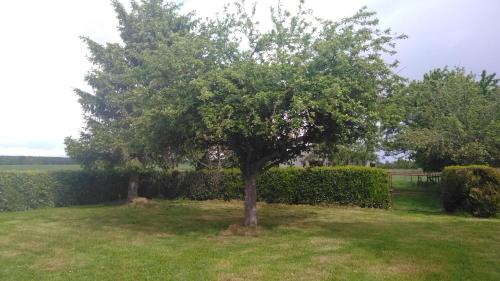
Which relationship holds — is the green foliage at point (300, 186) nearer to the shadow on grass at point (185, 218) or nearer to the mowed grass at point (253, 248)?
the shadow on grass at point (185, 218)

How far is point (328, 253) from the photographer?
8891mm

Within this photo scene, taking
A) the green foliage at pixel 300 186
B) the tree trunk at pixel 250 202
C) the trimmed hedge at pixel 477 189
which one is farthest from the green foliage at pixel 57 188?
the trimmed hedge at pixel 477 189

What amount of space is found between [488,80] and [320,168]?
27.2 meters

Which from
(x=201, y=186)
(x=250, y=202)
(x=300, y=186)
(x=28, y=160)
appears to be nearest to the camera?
(x=250, y=202)

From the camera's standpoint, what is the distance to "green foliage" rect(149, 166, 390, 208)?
1794 centimetres

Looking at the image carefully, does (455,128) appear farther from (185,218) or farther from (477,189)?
(185,218)

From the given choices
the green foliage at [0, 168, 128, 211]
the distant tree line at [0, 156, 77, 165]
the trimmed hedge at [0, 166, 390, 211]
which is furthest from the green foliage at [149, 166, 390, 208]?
the distant tree line at [0, 156, 77, 165]

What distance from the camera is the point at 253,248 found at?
9.51m

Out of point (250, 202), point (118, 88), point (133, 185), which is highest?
point (118, 88)

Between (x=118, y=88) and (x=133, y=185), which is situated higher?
(x=118, y=88)

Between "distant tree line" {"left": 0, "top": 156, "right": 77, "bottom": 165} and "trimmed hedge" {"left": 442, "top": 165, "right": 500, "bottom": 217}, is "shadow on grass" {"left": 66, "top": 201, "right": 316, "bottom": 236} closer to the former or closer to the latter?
"trimmed hedge" {"left": 442, "top": 165, "right": 500, "bottom": 217}

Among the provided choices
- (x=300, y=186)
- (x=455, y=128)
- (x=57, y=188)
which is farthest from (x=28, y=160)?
(x=455, y=128)

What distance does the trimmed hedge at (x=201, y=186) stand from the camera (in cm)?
1811

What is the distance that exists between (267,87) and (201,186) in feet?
41.8
